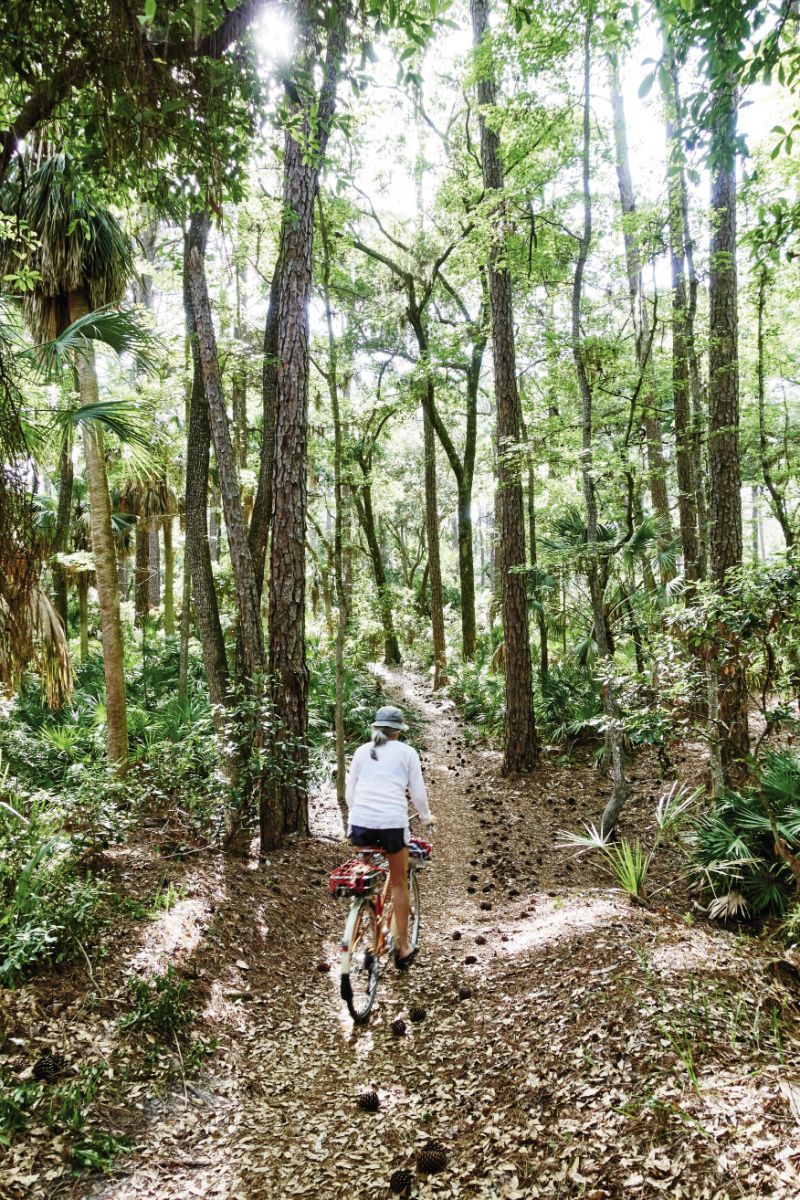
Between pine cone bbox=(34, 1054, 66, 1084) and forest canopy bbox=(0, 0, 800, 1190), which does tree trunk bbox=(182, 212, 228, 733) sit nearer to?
forest canopy bbox=(0, 0, 800, 1190)

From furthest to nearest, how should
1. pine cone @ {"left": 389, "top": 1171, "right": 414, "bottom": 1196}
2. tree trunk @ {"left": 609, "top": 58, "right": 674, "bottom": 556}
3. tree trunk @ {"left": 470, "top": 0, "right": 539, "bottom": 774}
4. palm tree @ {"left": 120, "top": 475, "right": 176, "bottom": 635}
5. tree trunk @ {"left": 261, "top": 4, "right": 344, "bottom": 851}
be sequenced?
1. palm tree @ {"left": 120, "top": 475, "right": 176, "bottom": 635}
2. tree trunk @ {"left": 470, "top": 0, "right": 539, "bottom": 774}
3. tree trunk @ {"left": 609, "top": 58, "right": 674, "bottom": 556}
4. tree trunk @ {"left": 261, "top": 4, "right": 344, "bottom": 851}
5. pine cone @ {"left": 389, "top": 1171, "right": 414, "bottom": 1196}

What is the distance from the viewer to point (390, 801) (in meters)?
4.59

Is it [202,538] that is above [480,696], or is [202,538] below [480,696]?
above

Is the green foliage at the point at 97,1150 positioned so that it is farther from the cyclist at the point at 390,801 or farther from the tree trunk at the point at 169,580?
the tree trunk at the point at 169,580

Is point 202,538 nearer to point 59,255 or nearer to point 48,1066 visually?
point 59,255

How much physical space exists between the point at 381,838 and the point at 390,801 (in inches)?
11.2

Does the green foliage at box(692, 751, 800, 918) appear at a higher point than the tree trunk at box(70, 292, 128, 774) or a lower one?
lower

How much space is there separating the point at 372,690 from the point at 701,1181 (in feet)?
40.7

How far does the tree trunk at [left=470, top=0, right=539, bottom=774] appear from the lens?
10.4m

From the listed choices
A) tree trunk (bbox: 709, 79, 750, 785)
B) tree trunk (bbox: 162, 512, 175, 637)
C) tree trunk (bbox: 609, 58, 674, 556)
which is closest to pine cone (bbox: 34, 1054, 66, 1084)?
tree trunk (bbox: 709, 79, 750, 785)

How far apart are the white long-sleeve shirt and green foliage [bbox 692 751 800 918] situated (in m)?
2.71

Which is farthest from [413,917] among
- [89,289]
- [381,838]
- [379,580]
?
[379,580]

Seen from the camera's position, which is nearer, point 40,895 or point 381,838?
point 40,895

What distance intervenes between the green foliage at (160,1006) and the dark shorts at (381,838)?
147cm
